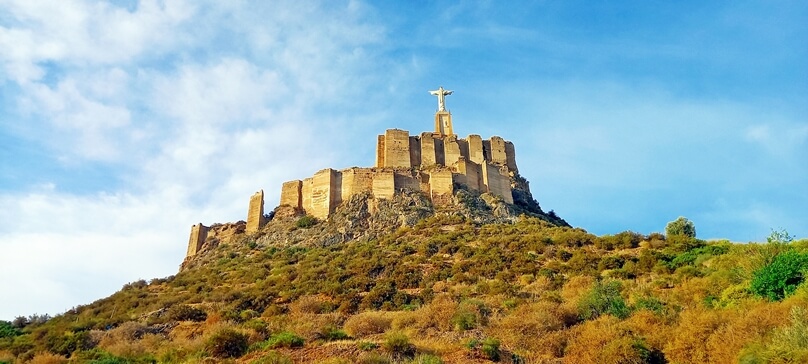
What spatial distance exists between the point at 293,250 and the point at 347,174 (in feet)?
22.7

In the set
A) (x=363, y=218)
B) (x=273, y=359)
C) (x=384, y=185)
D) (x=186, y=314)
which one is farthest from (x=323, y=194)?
(x=273, y=359)

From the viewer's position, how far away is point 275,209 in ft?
136

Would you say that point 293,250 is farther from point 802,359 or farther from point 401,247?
point 802,359

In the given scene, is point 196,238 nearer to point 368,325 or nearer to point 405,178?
point 405,178

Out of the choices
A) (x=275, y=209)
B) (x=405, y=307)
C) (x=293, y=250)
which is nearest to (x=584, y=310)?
(x=405, y=307)

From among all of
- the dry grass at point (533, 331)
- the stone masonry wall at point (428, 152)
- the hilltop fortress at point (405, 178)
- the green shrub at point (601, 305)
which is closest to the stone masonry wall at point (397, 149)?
the hilltop fortress at point (405, 178)

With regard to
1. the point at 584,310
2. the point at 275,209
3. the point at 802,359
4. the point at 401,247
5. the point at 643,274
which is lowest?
the point at 802,359

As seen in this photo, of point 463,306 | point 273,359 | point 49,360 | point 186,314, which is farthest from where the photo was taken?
point 186,314

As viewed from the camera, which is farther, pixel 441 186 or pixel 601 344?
pixel 441 186

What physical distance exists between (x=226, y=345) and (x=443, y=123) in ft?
117

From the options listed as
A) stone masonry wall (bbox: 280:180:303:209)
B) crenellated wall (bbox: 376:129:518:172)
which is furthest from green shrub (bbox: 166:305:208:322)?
crenellated wall (bbox: 376:129:518:172)

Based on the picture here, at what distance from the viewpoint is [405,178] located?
132 feet

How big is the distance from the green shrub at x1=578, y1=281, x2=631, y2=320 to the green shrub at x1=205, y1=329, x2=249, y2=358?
27.8ft

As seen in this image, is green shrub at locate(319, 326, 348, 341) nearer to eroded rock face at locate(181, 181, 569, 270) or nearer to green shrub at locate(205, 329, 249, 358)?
green shrub at locate(205, 329, 249, 358)
